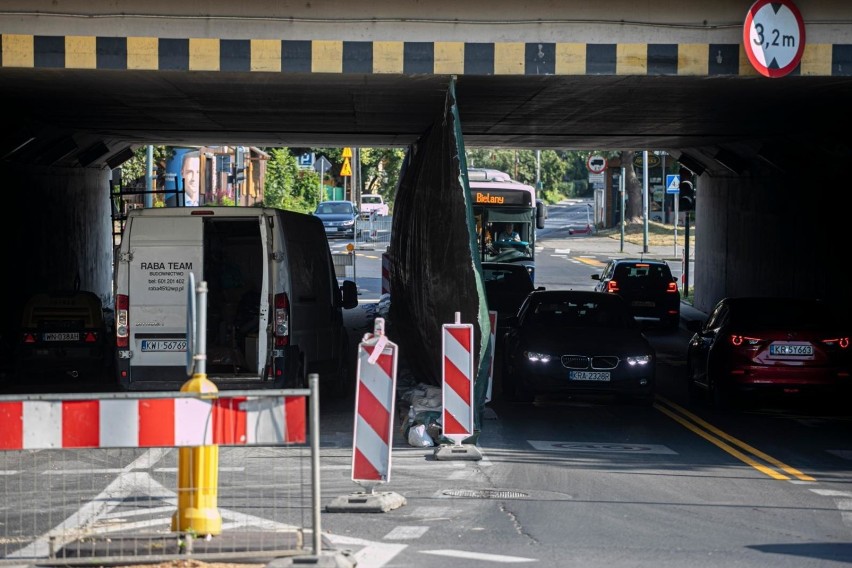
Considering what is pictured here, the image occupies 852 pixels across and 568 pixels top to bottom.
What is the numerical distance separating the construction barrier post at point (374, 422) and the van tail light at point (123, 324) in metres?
5.02

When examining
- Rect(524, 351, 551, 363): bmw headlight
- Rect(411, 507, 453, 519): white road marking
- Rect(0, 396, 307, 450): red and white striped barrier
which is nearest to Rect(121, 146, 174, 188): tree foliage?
Rect(524, 351, 551, 363): bmw headlight

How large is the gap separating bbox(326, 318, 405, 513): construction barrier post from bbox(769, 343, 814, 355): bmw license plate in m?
7.03

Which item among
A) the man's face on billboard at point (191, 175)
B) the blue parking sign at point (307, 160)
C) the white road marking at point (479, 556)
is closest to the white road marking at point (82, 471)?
the white road marking at point (479, 556)

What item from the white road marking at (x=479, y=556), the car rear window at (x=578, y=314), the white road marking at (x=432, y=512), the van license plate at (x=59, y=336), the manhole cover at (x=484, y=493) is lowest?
the manhole cover at (x=484, y=493)

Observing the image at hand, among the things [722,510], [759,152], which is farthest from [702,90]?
[759,152]

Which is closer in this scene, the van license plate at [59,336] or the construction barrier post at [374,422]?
the construction barrier post at [374,422]

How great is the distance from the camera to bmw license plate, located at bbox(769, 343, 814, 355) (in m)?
15.7

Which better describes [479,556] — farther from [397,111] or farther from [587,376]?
[397,111]

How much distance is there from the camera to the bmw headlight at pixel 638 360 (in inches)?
631

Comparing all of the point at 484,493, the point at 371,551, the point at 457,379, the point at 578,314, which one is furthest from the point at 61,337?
the point at 371,551

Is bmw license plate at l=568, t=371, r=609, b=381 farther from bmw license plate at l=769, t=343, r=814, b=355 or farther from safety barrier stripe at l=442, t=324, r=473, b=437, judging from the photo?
safety barrier stripe at l=442, t=324, r=473, b=437

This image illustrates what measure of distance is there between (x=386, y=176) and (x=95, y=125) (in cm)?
7314

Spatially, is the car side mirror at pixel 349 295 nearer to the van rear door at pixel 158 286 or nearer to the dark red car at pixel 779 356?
the van rear door at pixel 158 286

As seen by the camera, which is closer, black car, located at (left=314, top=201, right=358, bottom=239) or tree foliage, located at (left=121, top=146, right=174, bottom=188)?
tree foliage, located at (left=121, top=146, right=174, bottom=188)
